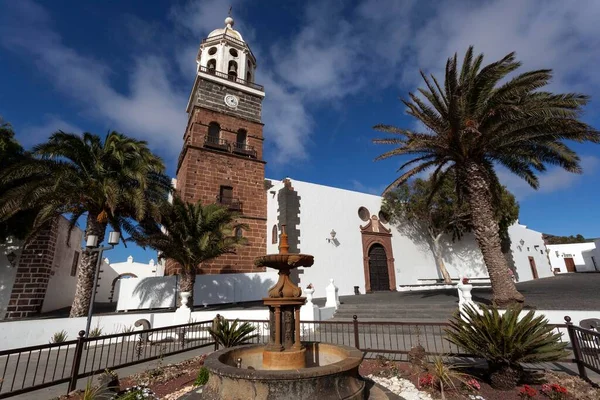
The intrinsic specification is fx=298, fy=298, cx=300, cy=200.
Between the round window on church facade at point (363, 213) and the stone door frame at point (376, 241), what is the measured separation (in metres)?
0.34

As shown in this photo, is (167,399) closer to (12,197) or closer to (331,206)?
(12,197)

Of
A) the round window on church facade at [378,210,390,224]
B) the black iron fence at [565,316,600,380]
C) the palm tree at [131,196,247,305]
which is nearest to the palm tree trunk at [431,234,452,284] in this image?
the round window on church facade at [378,210,390,224]

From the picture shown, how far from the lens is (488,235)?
9289mm

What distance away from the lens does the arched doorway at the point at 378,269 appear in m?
18.1

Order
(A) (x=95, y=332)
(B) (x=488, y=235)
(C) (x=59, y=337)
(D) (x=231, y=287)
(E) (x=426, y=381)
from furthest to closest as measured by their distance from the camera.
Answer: (D) (x=231, y=287) → (B) (x=488, y=235) → (A) (x=95, y=332) → (C) (x=59, y=337) → (E) (x=426, y=381)

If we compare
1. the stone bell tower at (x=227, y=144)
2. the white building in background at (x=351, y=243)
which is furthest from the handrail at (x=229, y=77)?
the white building in background at (x=351, y=243)

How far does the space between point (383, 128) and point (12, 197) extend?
1260 cm

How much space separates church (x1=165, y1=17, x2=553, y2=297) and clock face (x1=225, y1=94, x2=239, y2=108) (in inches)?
2.6

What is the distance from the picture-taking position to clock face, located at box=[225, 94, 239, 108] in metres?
18.7

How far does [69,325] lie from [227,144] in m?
11.5

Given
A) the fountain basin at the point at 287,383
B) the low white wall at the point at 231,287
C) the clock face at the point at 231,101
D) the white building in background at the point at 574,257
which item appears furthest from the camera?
the white building in background at the point at 574,257

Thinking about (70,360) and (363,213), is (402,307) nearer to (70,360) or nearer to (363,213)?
(363,213)

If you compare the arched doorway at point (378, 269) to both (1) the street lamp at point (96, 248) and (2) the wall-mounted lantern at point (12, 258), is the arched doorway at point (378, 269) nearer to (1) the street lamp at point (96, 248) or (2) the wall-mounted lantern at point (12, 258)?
(1) the street lamp at point (96, 248)

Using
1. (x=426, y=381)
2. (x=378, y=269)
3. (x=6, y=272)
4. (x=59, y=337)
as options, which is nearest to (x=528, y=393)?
(x=426, y=381)
